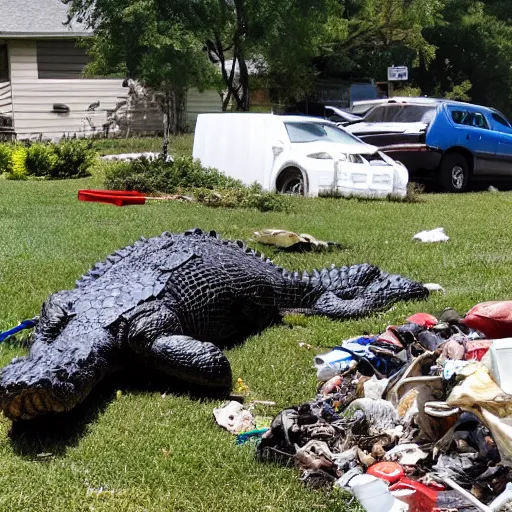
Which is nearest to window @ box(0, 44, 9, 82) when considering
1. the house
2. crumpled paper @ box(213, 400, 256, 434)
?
the house

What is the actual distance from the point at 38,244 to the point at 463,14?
26.8 m

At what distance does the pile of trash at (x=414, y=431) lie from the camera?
320 cm

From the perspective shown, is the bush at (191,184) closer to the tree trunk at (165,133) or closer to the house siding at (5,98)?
the tree trunk at (165,133)

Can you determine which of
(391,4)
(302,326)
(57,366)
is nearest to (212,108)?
(391,4)

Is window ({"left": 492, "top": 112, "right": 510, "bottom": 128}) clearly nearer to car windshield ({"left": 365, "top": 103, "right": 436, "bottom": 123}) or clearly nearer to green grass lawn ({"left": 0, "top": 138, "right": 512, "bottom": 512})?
car windshield ({"left": 365, "top": 103, "right": 436, "bottom": 123})

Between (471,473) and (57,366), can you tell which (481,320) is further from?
(57,366)

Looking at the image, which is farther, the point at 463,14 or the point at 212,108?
the point at 463,14

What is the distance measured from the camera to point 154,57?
16.3m

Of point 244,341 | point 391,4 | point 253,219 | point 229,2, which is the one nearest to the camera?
point 244,341

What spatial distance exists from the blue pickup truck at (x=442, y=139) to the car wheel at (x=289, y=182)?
8.16ft

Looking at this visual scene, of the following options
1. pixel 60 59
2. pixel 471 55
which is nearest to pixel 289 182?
pixel 60 59

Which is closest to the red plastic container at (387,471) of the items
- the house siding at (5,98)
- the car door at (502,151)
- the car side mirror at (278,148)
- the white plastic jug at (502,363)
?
the white plastic jug at (502,363)

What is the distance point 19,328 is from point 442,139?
36.0ft

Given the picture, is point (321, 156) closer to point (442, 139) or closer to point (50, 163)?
point (442, 139)
